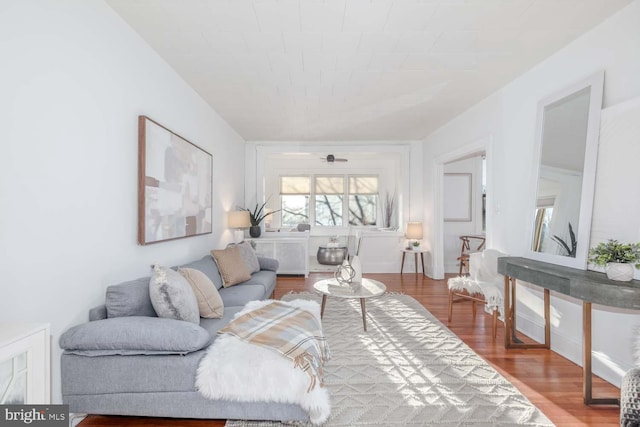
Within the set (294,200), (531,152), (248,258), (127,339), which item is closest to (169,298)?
(127,339)

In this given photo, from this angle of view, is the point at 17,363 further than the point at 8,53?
No

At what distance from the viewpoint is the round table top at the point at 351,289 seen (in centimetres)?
308

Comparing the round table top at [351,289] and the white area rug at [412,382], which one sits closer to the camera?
the white area rug at [412,382]

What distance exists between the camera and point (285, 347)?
1.79 meters

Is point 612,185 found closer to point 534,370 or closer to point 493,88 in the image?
point 534,370

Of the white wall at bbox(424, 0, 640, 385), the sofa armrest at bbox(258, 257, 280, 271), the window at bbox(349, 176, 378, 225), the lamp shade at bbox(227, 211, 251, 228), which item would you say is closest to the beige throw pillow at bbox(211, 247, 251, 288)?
the sofa armrest at bbox(258, 257, 280, 271)

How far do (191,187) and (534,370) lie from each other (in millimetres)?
3569

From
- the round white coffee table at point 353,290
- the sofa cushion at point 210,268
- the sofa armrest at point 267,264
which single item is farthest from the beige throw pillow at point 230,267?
the round white coffee table at point 353,290

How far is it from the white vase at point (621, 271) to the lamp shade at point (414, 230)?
3.77 m

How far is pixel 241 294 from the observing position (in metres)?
3.02

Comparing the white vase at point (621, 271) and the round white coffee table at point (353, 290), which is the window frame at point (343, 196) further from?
the white vase at point (621, 271)

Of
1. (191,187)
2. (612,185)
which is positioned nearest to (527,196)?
(612,185)

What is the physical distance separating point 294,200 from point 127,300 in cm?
623
